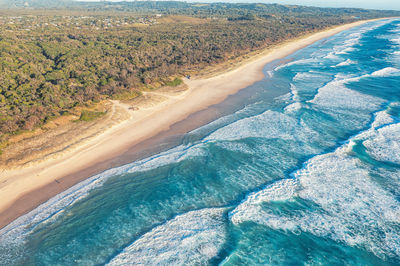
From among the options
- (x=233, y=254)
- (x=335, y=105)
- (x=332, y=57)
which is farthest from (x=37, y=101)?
(x=332, y=57)

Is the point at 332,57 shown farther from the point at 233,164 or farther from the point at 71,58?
the point at 71,58

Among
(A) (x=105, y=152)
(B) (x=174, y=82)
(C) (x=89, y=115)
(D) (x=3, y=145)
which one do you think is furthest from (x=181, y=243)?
(B) (x=174, y=82)

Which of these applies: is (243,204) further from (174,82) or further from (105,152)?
(174,82)

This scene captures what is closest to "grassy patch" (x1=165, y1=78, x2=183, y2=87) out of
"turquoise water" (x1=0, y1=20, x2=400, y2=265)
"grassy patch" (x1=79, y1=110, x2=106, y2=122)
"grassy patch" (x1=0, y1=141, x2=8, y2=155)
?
"grassy patch" (x1=79, y1=110, x2=106, y2=122)

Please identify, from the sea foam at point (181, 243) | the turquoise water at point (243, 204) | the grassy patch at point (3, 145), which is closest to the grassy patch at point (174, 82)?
the turquoise water at point (243, 204)

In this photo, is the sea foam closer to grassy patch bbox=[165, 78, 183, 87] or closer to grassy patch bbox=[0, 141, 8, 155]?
grassy patch bbox=[0, 141, 8, 155]

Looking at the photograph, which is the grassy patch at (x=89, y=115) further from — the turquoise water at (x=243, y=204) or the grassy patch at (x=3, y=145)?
the turquoise water at (x=243, y=204)
